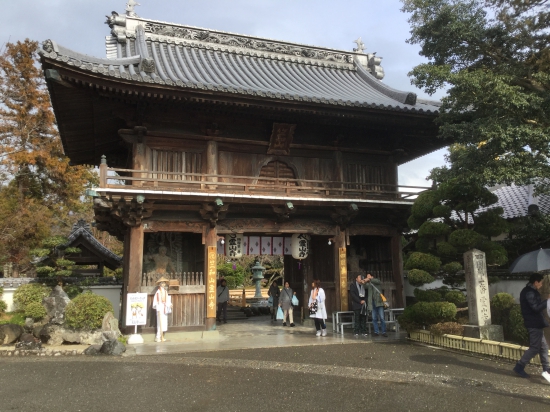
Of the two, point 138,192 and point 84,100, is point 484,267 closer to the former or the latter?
point 138,192

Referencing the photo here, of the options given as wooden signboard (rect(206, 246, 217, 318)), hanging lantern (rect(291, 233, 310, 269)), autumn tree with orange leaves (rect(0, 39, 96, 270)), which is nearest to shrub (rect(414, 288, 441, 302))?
→ hanging lantern (rect(291, 233, 310, 269))

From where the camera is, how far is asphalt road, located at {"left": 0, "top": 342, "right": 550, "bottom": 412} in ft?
20.3

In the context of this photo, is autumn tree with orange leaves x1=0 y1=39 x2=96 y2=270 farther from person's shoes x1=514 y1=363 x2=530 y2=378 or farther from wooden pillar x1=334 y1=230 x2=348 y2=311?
person's shoes x1=514 y1=363 x2=530 y2=378

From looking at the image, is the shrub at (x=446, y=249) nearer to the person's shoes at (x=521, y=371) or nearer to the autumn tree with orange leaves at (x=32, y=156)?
the person's shoes at (x=521, y=371)

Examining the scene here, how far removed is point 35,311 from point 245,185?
770 cm

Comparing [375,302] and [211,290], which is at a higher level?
[211,290]

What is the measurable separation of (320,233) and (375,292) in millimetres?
3151

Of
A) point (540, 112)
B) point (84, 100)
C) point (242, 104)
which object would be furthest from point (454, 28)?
point (84, 100)

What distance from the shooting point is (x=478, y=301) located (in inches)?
396

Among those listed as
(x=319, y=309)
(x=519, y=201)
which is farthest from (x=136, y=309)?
(x=519, y=201)

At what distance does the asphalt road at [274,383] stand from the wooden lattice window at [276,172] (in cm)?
625

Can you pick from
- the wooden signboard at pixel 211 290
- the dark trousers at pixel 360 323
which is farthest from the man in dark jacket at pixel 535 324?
the wooden signboard at pixel 211 290

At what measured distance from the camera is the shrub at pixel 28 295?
47.6ft

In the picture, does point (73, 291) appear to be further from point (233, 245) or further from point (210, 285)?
point (233, 245)
